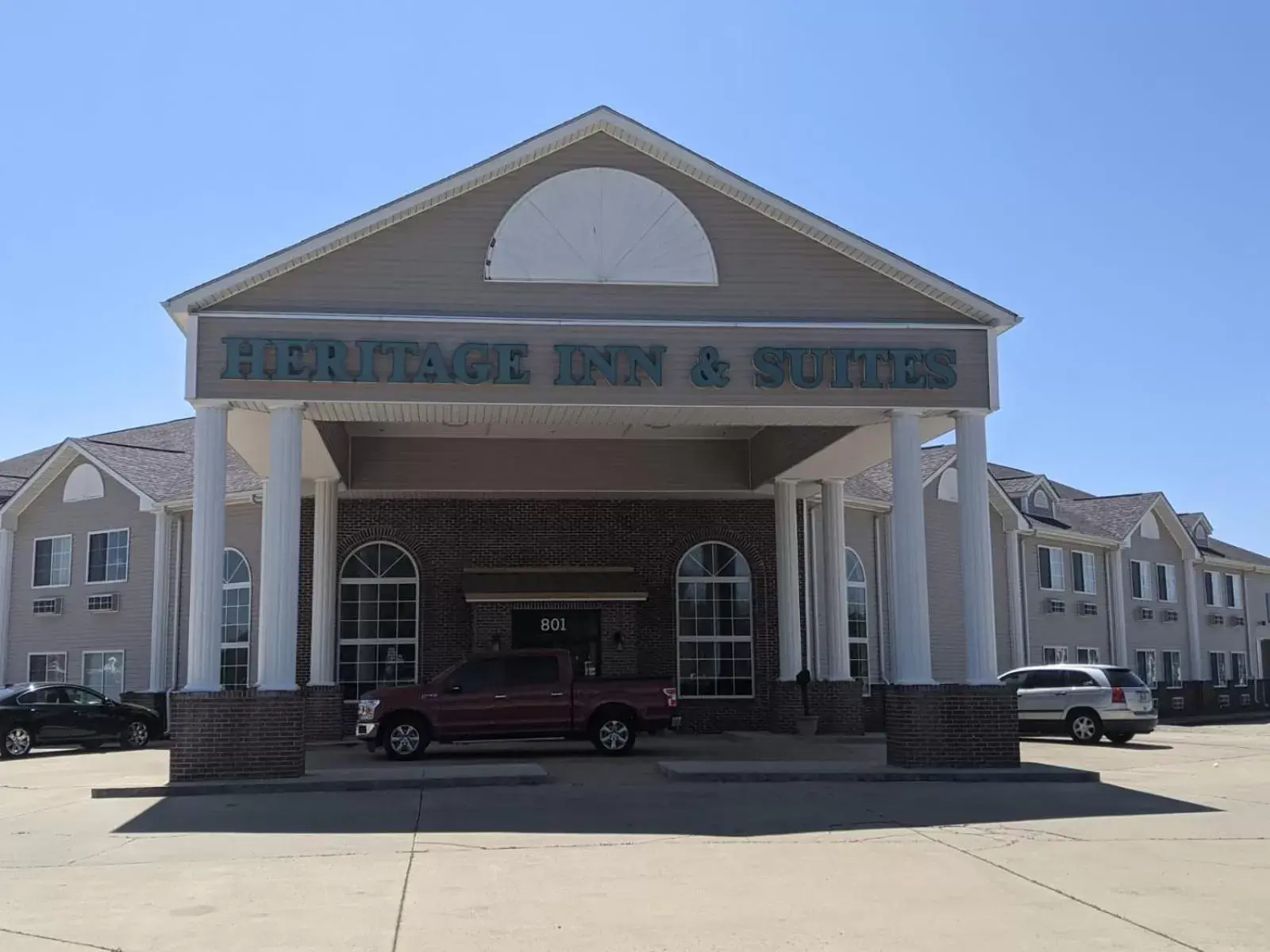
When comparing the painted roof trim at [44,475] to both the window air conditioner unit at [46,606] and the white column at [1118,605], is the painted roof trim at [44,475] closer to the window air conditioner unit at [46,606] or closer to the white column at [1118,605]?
the window air conditioner unit at [46,606]

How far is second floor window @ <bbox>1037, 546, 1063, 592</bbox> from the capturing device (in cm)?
3809

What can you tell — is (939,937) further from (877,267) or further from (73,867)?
(877,267)

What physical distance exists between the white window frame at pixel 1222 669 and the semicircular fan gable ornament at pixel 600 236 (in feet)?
110

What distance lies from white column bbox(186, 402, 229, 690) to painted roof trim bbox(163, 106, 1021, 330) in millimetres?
2245

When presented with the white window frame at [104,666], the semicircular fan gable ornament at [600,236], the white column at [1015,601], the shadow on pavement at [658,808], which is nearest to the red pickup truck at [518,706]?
the shadow on pavement at [658,808]

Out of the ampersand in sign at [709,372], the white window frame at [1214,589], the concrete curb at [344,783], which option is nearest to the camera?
the concrete curb at [344,783]

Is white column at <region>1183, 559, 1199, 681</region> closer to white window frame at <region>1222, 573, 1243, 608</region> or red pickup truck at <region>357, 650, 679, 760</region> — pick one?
white window frame at <region>1222, 573, 1243, 608</region>

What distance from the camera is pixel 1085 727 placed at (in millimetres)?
25797

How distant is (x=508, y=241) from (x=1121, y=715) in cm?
1540

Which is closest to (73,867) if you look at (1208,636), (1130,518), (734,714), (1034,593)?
(734,714)

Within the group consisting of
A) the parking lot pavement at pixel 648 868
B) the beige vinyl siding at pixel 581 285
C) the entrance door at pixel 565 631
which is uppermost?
the beige vinyl siding at pixel 581 285

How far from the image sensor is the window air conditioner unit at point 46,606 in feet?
103

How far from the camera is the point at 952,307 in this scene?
731 inches

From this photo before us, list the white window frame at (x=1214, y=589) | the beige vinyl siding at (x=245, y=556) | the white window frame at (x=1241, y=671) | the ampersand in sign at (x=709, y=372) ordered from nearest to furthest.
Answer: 1. the ampersand in sign at (x=709, y=372)
2. the beige vinyl siding at (x=245, y=556)
3. the white window frame at (x=1241, y=671)
4. the white window frame at (x=1214, y=589)
